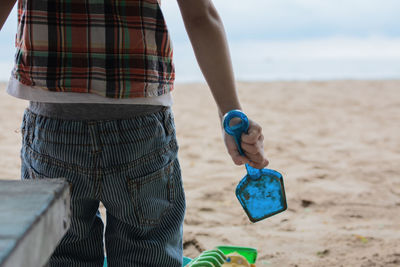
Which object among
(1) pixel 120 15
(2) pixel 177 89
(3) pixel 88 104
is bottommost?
(2) pixel 177 89

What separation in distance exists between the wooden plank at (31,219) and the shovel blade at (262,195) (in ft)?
1.33

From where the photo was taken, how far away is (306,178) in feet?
7.05

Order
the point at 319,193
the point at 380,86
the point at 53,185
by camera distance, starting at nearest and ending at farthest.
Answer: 1. the point at 53,185
2. the point at 319,193
3. the point at 380,86

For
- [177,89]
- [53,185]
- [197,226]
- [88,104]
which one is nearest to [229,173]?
[197,226]

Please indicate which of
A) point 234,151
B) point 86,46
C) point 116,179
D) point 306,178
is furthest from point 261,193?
point 306,178

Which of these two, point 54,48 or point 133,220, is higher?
point 54,48

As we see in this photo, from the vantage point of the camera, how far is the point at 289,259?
143cm

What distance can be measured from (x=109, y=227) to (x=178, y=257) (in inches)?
5.5

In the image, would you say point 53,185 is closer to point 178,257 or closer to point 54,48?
point 54,48

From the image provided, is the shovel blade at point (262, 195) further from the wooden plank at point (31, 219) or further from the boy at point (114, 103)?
the wooden plank at point (31, 219)

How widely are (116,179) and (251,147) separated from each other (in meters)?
0.23

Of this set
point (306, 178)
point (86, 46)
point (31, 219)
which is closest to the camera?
point (31, 219)

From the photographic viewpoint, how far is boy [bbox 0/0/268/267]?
0.76 meters

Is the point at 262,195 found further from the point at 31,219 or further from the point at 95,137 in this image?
the point at 31,219
